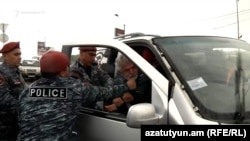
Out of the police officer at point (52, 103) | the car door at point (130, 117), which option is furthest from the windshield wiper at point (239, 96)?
the police officer at point (52, 103)

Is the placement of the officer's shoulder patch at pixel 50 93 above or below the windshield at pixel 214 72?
below

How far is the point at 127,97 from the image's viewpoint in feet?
11.2

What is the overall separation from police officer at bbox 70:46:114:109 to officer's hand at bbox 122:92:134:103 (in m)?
0.38

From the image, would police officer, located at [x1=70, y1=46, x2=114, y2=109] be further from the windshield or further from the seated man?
the windshield

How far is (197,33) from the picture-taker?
11.4ft

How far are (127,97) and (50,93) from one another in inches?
26.0

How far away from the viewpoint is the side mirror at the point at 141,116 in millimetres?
2600

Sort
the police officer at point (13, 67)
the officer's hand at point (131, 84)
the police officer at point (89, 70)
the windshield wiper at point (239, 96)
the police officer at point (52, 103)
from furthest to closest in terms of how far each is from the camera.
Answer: the police officer at point (13, 67), the police officer at point (89, 70), the officer's hand at point (131, 84), the police officer at point (52, 103), the windshield wiper at point (239, 96)

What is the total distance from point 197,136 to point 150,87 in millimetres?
846

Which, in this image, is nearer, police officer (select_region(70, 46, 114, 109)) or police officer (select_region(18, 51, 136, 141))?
police officer (select_region(18, 51, 136, 141))

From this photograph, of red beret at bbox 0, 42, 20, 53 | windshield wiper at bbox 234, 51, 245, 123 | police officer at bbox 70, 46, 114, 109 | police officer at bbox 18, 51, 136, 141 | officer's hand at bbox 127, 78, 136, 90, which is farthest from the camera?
red beret at bbox 0, 42, 20, 53

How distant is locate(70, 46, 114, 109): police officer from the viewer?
3.87 meters

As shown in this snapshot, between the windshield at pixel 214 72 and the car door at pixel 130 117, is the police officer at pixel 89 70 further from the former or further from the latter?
the windshield at pixel 214 72

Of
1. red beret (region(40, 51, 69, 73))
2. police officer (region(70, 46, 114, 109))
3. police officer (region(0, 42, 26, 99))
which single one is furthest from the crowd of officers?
police officer (region(0, 42, 26, 99))
